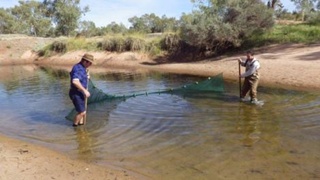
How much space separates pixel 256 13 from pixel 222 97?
41.8 feet

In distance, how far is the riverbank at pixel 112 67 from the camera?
5.69 metres

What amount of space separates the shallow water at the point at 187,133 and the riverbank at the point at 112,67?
1.65 feet

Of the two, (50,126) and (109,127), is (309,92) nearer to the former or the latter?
(109,127)

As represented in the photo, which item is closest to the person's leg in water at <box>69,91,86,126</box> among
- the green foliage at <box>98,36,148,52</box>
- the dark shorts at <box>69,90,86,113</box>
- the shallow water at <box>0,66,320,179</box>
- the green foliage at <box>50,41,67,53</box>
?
the dark shorts at <box>69,90,86,113</box>

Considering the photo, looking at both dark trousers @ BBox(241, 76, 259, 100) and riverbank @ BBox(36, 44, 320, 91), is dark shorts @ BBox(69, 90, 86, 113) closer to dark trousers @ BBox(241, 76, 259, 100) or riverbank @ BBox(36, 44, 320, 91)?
dark trousers @ BBox(241, 76, 259, 100)

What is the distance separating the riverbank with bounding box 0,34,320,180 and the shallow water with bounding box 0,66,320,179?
50 cm

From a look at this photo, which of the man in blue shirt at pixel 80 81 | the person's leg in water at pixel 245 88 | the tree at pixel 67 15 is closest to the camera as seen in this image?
the man in blue shirt at pixel 80 81

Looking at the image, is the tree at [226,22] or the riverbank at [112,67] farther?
the tree at [226,22]

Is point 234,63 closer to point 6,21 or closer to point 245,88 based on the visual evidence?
point 245,88

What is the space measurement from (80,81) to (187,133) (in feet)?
9.17

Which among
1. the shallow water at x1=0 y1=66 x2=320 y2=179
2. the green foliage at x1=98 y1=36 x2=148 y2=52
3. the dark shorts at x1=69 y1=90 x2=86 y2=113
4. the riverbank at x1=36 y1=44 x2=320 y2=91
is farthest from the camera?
the green foliage at x1=98 y1=36 x2=148 y2=52

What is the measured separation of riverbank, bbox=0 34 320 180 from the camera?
5.69 m

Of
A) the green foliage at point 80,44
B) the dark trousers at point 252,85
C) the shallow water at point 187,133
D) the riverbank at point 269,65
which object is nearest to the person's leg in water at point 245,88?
the dark trousers at point 252,85

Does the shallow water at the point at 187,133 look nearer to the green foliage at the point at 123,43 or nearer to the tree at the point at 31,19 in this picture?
the green foliage at the point at 123,43
